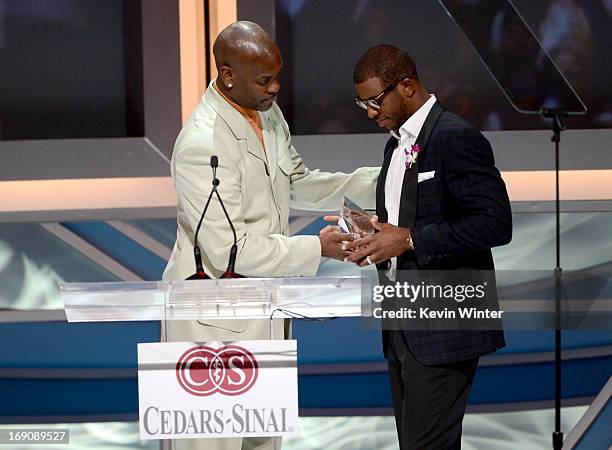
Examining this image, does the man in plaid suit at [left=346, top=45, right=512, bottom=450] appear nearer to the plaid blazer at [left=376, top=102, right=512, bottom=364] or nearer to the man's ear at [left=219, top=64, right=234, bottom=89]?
the plaid blazer at [left=376, top=102, right=512, bottom=364]

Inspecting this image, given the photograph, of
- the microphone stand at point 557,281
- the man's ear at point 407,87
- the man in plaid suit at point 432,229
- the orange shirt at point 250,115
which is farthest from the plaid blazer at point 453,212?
the microphone stand at point 557,281

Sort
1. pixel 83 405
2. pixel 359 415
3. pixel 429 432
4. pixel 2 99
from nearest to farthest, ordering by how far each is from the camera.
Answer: pixel 429 432, pixel 83 405, pixel 359 415, pixel 2 99

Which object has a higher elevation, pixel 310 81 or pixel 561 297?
pixel 310 81

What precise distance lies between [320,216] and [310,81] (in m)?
0.65

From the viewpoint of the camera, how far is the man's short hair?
9.10ft

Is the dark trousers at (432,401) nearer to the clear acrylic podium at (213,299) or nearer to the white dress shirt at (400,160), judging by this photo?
the clear acrylic podium at (213,299)

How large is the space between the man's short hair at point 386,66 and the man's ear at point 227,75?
421 mm

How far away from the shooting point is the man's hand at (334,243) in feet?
9.36

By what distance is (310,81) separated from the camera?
460 cm

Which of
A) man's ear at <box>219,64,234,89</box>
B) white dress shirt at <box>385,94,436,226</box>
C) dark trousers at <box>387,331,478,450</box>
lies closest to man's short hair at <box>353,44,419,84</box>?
white dress shirt at <box>385,94,436,226</box>

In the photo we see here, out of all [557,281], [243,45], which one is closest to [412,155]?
[243,45]

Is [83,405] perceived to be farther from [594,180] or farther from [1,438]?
[594,180]

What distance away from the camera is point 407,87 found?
2.79 m

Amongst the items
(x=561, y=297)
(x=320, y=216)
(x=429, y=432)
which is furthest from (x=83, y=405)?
(x=561, y=297)
